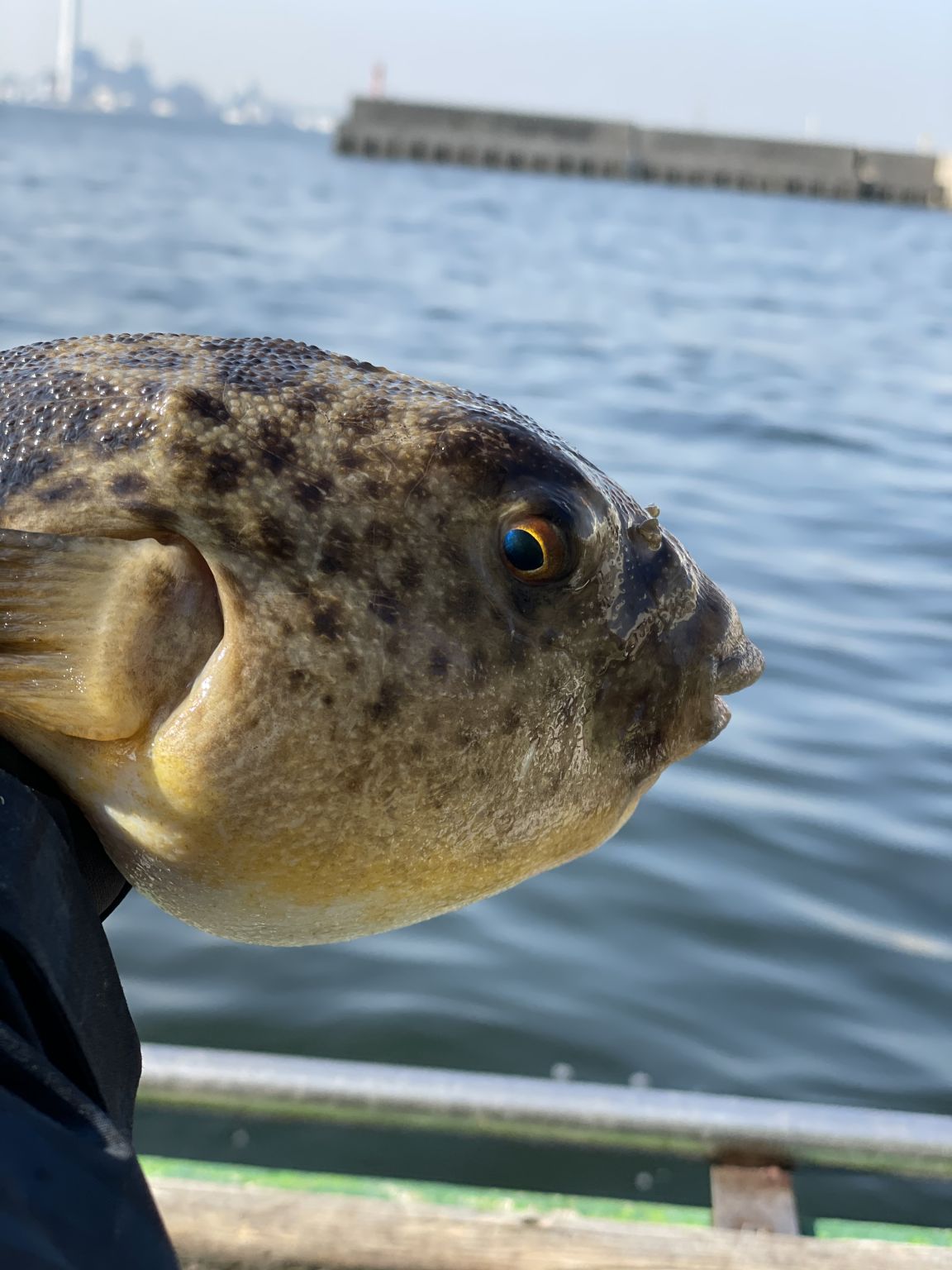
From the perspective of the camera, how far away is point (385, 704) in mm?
1120

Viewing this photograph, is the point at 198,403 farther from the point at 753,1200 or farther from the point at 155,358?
the point at 753,1200

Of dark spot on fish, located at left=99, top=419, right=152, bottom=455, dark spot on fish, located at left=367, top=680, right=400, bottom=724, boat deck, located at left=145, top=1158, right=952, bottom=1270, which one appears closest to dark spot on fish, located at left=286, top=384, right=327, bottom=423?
dark spot on fish, located at left=99, top=419, right=152, bottom=455

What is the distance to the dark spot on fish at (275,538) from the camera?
43.7 inches

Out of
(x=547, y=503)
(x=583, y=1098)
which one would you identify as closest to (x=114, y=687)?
(x=547, y=503)

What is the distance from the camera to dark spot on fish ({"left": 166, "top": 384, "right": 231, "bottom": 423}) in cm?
115

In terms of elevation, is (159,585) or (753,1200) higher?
(159,585)

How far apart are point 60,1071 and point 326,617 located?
351 millimetres

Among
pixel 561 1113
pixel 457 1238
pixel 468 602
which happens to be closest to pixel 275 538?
pixel 468 602

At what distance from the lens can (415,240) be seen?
139 feet

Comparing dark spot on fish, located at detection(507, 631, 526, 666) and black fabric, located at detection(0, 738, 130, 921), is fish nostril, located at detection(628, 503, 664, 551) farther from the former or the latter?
black fabric, located at detection(0, 738, 130, 921)

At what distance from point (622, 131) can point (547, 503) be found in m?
96.0

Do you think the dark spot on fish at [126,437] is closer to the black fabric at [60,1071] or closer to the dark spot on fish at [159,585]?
the dark spot on fish at [159,585]

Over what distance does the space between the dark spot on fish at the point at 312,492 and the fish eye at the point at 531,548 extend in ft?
0.46

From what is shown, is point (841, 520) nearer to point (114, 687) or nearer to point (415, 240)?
point (114, 687)
